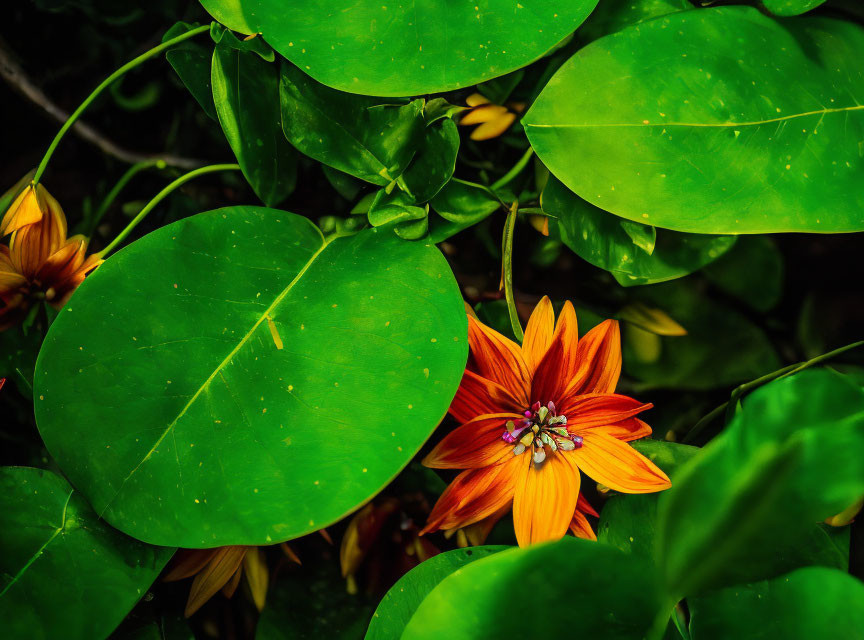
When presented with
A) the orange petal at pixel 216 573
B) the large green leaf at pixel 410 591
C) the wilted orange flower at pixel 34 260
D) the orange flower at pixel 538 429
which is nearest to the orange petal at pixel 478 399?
the orange flower at pixel 538 429

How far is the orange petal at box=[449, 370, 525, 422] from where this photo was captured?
1.58 ft

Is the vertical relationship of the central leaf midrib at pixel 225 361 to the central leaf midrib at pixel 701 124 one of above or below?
below

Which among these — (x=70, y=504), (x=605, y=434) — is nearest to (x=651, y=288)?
(x=605, y=434)

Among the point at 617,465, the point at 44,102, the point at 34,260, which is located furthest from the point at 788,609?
the point at 44,102

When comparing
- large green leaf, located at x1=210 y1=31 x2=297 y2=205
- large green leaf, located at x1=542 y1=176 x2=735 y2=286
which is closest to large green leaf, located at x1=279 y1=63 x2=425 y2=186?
large green leaf, located at x1=210 y1=31 x2=297 y2=205

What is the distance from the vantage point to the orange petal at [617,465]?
0.45m

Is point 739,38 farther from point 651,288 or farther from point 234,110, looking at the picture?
point 234,110

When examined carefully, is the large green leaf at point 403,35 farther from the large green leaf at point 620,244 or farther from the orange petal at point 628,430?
the orange petal at point 628,430

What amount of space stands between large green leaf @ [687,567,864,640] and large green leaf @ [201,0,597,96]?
39cm

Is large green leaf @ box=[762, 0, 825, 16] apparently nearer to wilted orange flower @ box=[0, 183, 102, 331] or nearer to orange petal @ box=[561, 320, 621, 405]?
orange petal @ box=[561, 320, 621, 405]

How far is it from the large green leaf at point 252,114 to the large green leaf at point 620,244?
229mm

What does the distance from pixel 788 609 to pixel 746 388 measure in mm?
203

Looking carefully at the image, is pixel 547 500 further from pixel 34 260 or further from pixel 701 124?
pixel 34 260

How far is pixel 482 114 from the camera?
0.56 m
